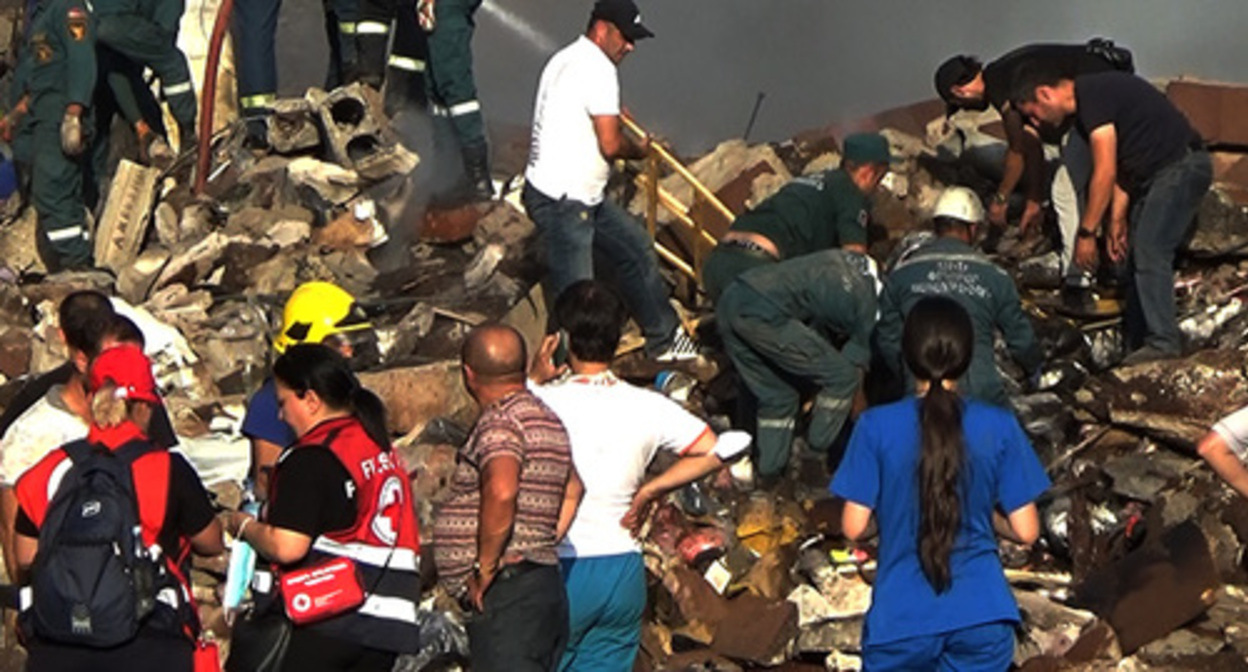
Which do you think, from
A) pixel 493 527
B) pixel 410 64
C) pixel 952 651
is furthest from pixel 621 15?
pixel 952 651

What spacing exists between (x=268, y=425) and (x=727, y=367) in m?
4.54

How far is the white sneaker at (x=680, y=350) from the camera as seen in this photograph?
34.9 ft

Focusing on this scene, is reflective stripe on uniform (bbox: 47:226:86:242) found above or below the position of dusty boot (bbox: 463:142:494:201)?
below

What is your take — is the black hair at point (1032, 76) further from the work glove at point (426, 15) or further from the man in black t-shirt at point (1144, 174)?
the work glove at point (426, 15)

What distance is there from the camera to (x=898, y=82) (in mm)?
15125

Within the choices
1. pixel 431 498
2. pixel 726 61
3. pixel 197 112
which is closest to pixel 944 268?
pixel 431 498

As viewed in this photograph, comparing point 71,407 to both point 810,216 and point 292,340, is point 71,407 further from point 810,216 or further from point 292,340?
point 810,216

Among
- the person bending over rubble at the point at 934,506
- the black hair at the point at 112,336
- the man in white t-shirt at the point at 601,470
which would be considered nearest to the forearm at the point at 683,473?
the man in white t-shirt at the point at 601,470

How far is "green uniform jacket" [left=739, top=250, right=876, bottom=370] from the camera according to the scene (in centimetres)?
957

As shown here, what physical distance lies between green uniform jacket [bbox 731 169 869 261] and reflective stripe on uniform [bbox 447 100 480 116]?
2232 millimetres

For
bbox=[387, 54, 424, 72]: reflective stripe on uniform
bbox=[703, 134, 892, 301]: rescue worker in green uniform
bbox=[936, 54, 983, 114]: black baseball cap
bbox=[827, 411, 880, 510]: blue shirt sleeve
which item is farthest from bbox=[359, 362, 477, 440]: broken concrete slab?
bbox=[827, 411, 880, 510]: blue shirt sleeve

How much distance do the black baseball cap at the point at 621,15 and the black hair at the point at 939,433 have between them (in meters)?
4.44

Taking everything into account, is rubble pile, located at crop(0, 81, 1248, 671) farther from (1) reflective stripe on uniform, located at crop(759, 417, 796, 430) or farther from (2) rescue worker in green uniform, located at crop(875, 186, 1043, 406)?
(2) rescue worker in green uniform, located at crop(875, 186, 1043, 406)

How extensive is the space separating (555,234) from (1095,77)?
234 cm
